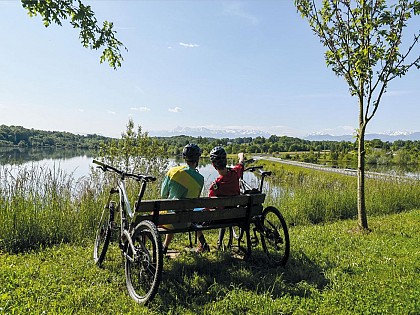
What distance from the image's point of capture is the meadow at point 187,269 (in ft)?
11.5

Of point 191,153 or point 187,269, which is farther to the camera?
point 191,153

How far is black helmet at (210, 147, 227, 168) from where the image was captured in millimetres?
4789

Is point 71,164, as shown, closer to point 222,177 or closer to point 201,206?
point 222,177

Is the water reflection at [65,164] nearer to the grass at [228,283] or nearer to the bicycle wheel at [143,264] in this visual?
the grass at [228,283]

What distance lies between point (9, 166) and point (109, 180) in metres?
2.05

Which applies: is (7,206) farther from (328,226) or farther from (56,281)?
(328,226)

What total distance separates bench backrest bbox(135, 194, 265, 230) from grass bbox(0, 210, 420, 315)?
69 centimetres

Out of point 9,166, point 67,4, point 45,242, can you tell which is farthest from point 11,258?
point 67,4

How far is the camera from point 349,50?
7062mm

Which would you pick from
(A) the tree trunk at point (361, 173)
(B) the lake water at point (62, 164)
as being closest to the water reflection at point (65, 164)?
(B) the lake water at point (62, 164)

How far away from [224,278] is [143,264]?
1125 millimetres

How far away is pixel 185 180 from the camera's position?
4617 millimetres

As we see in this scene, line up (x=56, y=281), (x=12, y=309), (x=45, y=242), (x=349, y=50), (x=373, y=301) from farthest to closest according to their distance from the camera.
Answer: (x=349, y=50) < (x=45, y=242) < (x=56, y=281) < (x=373, y=301) < (x=12, y=309)

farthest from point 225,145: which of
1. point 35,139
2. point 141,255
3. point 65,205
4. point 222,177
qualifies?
point 35,139
